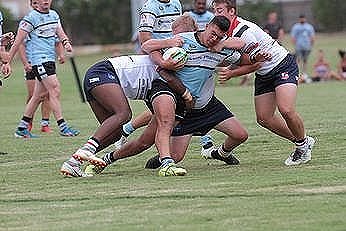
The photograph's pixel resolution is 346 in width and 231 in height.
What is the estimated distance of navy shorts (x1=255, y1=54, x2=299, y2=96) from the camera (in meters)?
11.0

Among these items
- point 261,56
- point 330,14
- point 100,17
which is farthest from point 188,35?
point 330,14

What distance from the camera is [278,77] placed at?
10961 mm

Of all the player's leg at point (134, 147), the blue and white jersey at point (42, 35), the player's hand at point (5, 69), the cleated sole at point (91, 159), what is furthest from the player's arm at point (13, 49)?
the cleated sole at point (91, 159)

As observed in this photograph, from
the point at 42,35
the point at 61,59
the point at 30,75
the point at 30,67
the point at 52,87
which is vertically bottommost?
the point at 30,75

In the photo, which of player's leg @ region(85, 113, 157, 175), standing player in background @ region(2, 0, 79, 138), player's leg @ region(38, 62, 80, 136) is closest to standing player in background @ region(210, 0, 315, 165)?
player's leg @ region(85, 113, 157, 175)

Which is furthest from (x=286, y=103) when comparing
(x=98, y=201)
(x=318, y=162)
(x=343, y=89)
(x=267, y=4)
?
(x=267, y=4)

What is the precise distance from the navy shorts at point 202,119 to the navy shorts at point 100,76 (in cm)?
96

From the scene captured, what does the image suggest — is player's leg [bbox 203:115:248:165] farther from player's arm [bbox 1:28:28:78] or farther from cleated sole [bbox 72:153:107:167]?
player's arm [bbox 1:28:28:78]

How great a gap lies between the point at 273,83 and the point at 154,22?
1971 mm

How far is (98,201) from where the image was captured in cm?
880

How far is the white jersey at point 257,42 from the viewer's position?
10.7m

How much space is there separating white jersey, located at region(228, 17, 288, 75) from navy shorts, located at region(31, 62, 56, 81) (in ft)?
18.6

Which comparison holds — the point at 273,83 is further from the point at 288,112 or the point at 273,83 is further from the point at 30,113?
the point at 30,113

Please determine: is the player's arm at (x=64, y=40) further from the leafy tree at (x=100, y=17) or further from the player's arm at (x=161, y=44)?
the leafy tree at (x=100, y=17)
